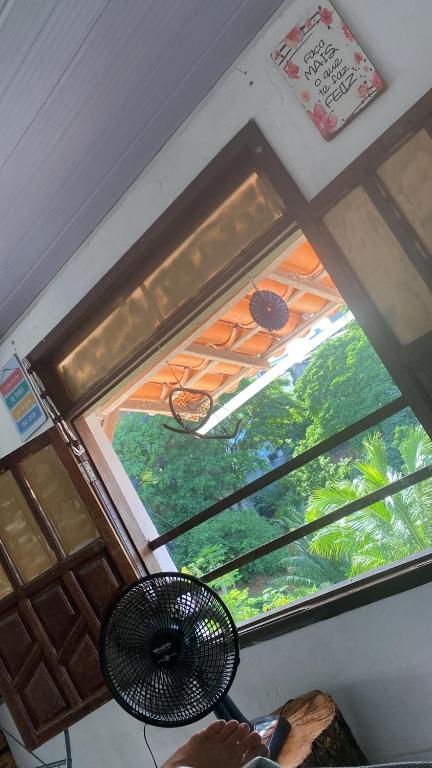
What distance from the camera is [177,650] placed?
2264 mm

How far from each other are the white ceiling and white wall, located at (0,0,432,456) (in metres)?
0.07

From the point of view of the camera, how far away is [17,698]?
351 cm

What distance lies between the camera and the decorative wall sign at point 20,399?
3.96 metres

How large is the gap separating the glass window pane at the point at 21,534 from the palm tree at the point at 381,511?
5.90 m

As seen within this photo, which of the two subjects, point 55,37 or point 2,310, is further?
point 2,310

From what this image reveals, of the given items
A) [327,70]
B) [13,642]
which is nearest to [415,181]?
[327,70]

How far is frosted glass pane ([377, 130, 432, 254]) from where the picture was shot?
2.38m

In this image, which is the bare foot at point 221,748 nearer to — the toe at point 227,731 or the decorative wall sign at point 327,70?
the toe at point 227,731

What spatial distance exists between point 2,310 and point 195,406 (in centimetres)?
135

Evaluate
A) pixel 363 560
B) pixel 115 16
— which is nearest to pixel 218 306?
pixel 115 16

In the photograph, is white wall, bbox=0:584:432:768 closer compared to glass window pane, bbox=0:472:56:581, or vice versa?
white wall, bbox=0:584:432:768

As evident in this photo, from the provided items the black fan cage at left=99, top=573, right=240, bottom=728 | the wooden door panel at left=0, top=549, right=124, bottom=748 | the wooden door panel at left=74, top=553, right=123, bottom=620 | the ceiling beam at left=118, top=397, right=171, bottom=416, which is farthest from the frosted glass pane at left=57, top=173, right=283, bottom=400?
the black fan cage at left=99, top=573, right=240, bottom=728

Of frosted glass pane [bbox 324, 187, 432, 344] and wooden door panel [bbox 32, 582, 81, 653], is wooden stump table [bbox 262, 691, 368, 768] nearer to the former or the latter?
wooden door panel [bbox 32, 582, 81, 653]

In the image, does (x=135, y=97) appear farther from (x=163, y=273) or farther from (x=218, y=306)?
(x=218, y=306)
